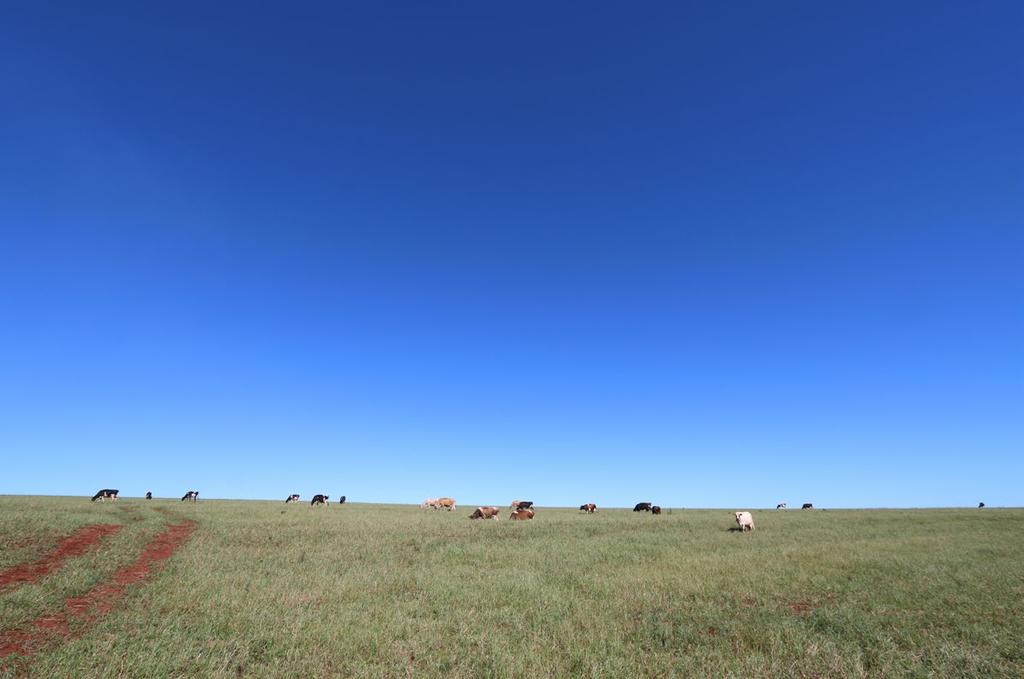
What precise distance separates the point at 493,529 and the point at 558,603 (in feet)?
55.5

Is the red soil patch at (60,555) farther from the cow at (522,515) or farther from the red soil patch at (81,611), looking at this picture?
the cow at (522,515)

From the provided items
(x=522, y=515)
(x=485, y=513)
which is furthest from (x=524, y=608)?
(x=485, y=513)

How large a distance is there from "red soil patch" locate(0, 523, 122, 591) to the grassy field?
0.43 meters

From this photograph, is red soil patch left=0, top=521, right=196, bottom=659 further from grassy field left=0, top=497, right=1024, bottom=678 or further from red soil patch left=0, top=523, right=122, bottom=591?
red soil patch left=0, top=523, right=122, bottom=591

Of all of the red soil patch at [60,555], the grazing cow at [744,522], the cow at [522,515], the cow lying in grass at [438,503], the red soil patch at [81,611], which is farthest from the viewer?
the cow lying in grass at [438,503]

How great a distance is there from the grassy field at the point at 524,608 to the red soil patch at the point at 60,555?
434 millimetres

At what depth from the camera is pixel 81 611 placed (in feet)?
37.0

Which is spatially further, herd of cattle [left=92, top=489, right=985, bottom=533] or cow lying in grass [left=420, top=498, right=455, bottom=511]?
cow lying in grass [left=420, top=498, right=455, bottom=511]

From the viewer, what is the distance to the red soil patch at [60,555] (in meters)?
13.9

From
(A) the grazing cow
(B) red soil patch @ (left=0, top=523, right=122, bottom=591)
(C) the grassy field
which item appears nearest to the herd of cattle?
(A) the grazing cow

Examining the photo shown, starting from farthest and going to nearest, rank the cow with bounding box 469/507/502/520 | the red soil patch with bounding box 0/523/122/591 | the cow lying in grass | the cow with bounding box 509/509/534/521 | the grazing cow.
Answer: the cow lying in grass → the cow with bounding box 469/507/502/520 → the cow with bounding box 509/509/534/521 → the grazing cow → the red soil patch with bounding box 0/523/122/591

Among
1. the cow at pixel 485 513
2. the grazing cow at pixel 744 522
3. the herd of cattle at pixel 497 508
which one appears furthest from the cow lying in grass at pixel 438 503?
the grazing cow at pixel 744 522

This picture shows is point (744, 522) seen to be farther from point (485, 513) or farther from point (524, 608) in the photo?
point (524, 608)

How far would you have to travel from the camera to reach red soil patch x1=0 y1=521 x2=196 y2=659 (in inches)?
363
